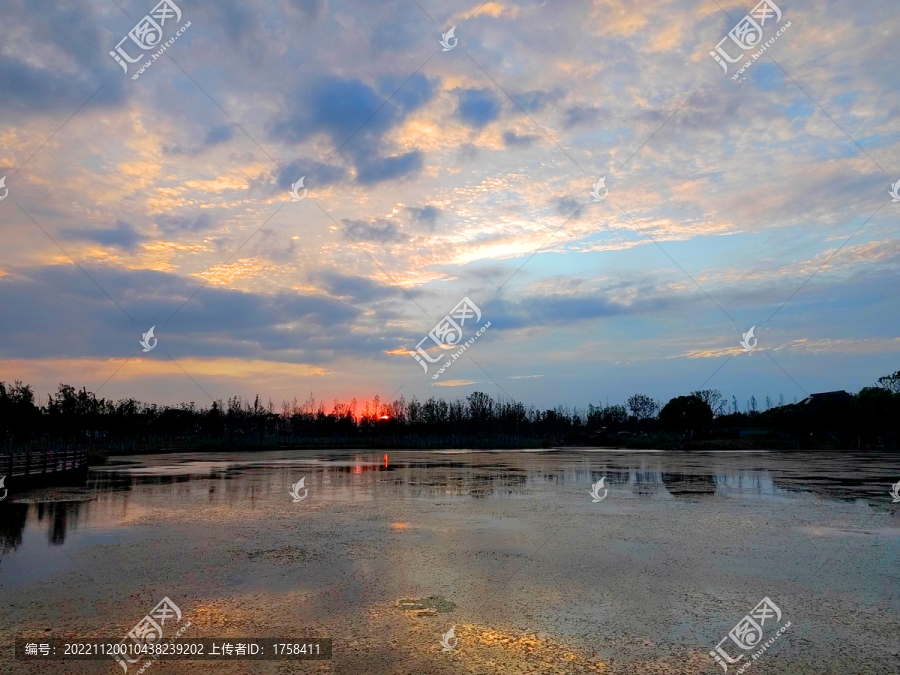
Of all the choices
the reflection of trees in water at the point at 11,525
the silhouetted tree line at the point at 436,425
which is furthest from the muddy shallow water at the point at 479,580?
the silhouetted tree line at the point at 436,425

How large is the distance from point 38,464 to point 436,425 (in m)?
74.6

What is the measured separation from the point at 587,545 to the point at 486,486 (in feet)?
38.0

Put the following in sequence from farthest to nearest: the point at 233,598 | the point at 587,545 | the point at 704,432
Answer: the point at 704,432
the point at 587,545
the point at 233,598

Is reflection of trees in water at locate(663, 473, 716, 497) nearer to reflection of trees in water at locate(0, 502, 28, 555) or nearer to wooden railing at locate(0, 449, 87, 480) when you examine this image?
reflection of trees in water at locate(0, 502, 28, 555)

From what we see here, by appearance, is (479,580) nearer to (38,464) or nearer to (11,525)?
(11,525)

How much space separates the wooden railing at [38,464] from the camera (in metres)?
22.1

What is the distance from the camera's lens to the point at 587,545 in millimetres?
11422

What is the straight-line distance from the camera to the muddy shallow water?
621cm

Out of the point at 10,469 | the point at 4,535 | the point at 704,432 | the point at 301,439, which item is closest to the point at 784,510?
the point at 4,535

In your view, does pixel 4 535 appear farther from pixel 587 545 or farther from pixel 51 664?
pixel 587 545

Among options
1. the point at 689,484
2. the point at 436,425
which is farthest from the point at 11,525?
the point at 436,425

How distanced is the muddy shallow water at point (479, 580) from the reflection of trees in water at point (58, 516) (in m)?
0.09

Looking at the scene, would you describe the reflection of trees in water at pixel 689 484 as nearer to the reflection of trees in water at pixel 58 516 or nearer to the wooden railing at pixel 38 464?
the reflection of trees in water at pixel 58 516

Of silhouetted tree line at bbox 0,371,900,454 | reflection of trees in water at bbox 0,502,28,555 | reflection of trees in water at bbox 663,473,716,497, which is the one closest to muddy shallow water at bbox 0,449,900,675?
reflection of trees in water at bbox 0,502,28,555
